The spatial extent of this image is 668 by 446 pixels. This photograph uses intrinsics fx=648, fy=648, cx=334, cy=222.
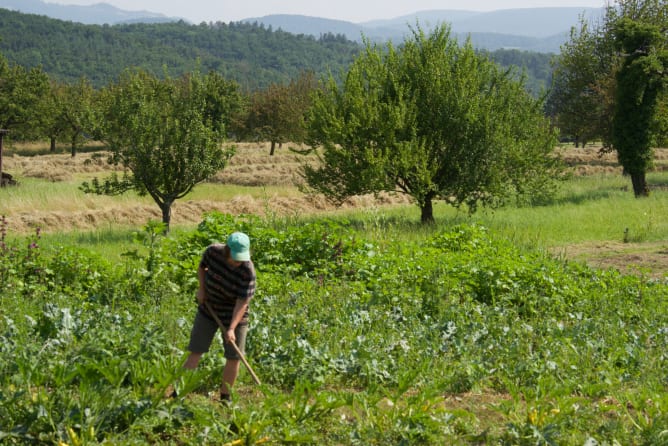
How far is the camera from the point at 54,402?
4570 mm

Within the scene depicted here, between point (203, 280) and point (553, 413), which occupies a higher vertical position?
point (203, 280)

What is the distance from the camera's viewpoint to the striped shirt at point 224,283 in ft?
16.3

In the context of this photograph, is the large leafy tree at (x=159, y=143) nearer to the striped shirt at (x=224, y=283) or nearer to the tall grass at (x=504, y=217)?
the tall grass at (x=504, y=217)

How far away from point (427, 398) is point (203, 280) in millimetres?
1966

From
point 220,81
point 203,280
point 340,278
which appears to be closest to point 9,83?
point 220,81

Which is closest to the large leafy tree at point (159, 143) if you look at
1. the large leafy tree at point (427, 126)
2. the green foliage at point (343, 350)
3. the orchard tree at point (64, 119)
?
the large leafy tree at point (427, 126)

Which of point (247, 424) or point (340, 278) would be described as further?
point (340, 278)

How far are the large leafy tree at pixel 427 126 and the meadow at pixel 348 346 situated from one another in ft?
12.9

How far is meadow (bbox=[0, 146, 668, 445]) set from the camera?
4637 mm

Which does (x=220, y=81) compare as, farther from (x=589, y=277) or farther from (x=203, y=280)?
(x=203, y=280)

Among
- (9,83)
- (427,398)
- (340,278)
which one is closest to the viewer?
(427,398)

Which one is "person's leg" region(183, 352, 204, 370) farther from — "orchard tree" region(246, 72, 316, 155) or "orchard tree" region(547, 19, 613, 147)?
"orchard tree" region(246, 72, 316, 155)

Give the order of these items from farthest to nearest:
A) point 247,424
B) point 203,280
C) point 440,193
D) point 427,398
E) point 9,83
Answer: point 9,83, point 440,193, point 203,280, point 427,398, point 247,424

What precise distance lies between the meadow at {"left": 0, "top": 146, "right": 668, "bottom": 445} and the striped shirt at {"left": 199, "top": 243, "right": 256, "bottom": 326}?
513 mm
